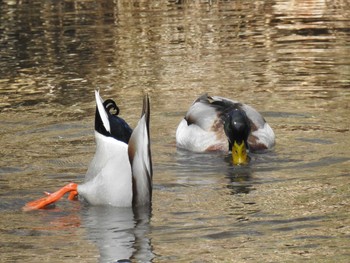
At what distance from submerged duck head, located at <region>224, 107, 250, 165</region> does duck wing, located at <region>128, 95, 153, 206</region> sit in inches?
91.0

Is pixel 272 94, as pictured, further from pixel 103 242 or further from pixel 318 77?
pixel 103 242

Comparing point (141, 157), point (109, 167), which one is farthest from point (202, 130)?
point (141, 157)

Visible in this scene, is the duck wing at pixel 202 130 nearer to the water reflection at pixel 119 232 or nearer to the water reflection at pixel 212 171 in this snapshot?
the water reflection at pixel 212 171

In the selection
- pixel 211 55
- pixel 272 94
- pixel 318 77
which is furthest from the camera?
pixel 211 55

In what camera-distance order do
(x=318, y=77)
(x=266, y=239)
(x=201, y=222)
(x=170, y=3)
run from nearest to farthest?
(x=266, y=239)
(x=201, y=222)
(x=318, y=77)
(x=170, y=3)

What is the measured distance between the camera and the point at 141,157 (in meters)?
8.96

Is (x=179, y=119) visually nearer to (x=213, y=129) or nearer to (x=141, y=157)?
(x=213, y=129)

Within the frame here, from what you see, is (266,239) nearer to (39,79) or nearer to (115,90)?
(115,90)

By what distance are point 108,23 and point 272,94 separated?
8083 mm

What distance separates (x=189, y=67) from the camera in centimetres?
1645

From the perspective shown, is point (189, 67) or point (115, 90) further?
point (189, 67)

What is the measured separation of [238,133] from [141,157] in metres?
2.90

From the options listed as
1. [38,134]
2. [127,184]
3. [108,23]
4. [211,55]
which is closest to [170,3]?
[108,23]

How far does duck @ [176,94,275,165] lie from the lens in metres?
11.7
